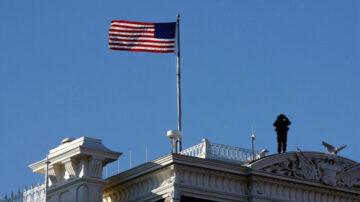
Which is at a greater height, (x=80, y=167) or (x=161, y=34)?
(x=161, y=34)

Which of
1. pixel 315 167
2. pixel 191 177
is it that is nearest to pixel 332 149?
pixel 315 167

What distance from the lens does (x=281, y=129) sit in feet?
223

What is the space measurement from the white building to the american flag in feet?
21.8

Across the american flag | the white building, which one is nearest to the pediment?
the white building

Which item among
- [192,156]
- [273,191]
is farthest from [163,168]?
[273,191]

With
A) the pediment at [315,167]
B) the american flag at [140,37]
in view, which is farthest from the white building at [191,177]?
the american flag at [140,37]

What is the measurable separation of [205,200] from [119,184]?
15.1ft

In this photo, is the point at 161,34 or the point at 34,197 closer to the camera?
the point at 34,197

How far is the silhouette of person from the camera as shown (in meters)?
67.8

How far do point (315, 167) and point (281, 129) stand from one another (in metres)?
2.68

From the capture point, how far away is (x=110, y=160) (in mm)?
64062

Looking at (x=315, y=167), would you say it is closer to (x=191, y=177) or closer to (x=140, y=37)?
(x=191, y=177)

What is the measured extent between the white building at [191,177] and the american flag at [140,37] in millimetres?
6636

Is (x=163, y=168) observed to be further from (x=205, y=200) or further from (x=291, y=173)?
(x=291, y=173)
